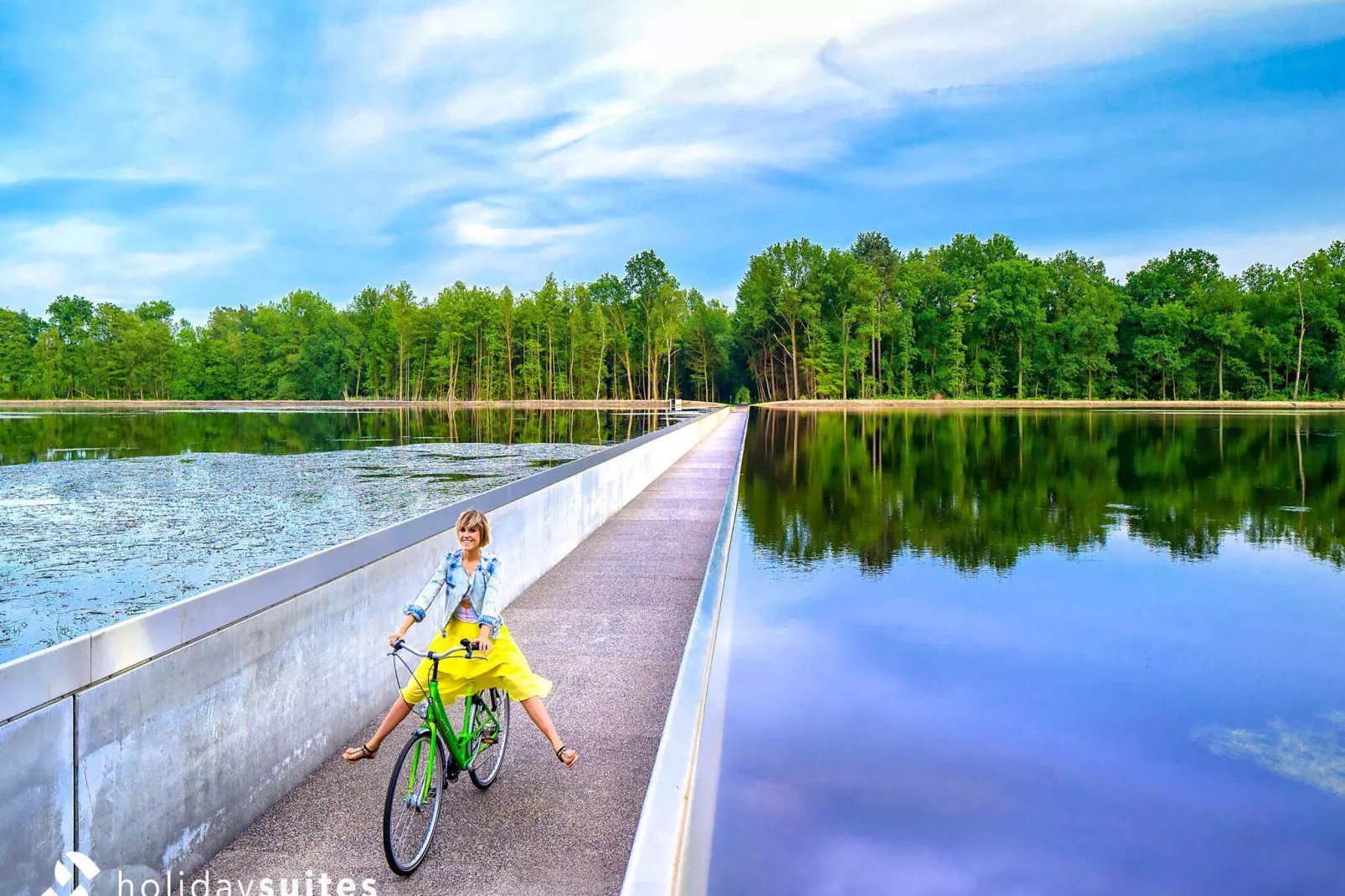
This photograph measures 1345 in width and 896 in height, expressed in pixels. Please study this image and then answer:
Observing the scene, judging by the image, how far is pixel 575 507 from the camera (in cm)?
1108

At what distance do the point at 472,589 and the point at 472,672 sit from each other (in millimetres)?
368

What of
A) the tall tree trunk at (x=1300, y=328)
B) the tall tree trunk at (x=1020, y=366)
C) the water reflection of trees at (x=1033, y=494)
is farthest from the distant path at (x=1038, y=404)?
the water reflection of trees at (x=1033, y=494)

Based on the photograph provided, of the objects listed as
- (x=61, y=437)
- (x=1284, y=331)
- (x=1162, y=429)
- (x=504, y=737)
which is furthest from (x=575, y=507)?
(x=1284, y=331)

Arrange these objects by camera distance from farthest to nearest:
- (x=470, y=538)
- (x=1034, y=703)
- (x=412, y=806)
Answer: (x=1034, y=703) < (x=470, y=538) < (x=412, y=806)

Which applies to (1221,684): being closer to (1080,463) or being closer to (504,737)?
(504,737)

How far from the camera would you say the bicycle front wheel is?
3500mm

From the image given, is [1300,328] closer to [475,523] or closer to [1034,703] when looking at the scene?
[1034,703]

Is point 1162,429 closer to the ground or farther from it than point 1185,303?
closer to the ground

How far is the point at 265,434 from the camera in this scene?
4434 cm

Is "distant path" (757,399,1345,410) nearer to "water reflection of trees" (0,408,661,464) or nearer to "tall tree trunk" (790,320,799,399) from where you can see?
"tall tree trunk" (790,320,799,399)

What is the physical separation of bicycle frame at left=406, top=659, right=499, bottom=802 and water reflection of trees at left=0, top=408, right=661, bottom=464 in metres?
29.3

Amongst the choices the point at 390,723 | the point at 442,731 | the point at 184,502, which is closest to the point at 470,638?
the point at 442,731

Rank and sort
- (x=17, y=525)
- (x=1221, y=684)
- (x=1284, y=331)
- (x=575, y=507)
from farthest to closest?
(x=1284, y=331) < (x=17, y=525) < (x=575, y=507) < (x=1221, y=684)

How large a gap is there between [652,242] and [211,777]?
102 m
